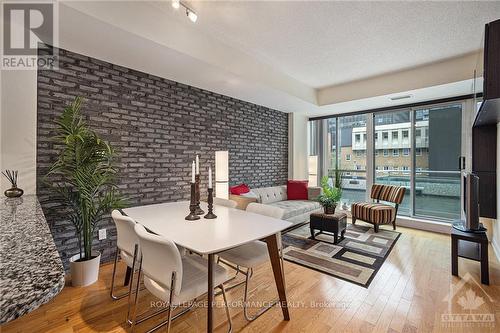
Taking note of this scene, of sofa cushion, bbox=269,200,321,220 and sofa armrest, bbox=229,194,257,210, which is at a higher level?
sofa armrest, bbox=229,194,257,210

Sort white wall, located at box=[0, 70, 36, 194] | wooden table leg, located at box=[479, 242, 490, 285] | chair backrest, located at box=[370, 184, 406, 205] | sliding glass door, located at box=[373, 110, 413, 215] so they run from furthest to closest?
sliding glass door, located at box=[373, 110, 413, 215]
chair backrest, located at box=[370, 184, 406, 205]
wooden table leg, located at box=[479, 242, 490, 285]
white wall, located at box=[0, 70, 36, 194]

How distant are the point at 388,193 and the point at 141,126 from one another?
4.58m

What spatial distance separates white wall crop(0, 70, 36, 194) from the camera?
210 cm

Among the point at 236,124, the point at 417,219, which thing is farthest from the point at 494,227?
the point at 236,124

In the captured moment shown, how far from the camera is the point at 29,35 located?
7.38 feet

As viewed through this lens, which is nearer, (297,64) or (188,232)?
(188,232)

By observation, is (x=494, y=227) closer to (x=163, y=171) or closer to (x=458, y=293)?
(x=458, y=293)

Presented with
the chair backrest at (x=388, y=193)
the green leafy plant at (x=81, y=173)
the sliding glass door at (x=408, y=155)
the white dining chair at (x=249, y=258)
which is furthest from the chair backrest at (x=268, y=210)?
the sliding glass door at (x=408, y=155)

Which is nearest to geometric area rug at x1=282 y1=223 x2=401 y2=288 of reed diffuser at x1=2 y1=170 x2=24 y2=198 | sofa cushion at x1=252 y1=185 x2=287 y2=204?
sofa cushion at x1=252 y1=185 x2=287 y2=204

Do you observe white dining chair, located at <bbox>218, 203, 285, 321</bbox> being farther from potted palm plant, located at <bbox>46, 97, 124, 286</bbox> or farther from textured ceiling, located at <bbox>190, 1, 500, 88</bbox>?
textured ceiling, located at <bbox>190, 1, 500, 88</bbox>

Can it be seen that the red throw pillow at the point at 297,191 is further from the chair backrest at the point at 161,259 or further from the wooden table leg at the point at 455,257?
the chair backrest at the point at 161,259

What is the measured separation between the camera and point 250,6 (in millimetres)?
2258

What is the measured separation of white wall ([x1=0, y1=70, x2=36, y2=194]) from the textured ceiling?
182 centimetres

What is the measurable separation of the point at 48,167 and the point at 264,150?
3625mm
